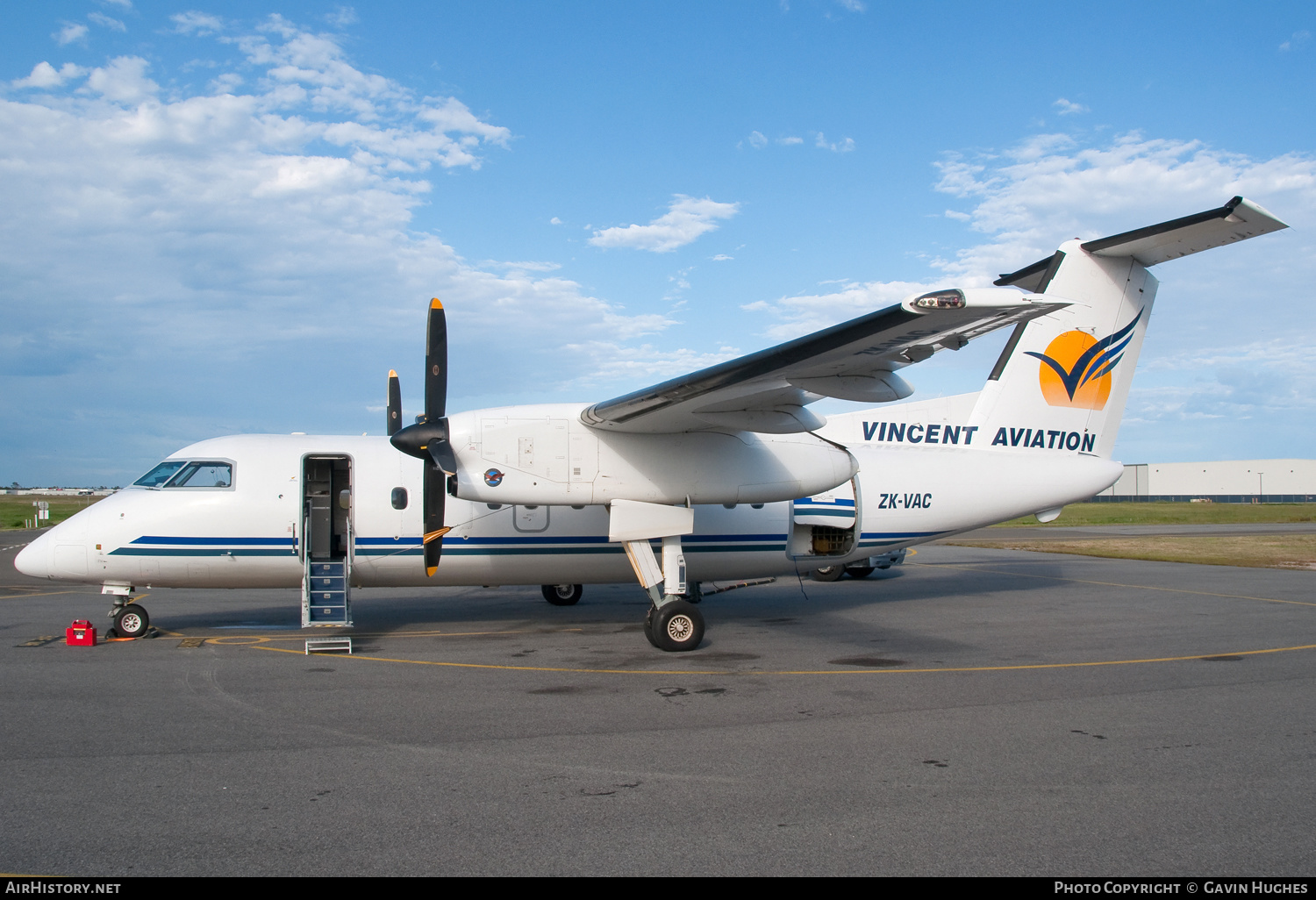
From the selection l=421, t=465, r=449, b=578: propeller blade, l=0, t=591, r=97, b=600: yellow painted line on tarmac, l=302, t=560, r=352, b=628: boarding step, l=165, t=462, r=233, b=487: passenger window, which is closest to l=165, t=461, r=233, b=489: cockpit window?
l=165, t=462, r=233, b=487: passenger window

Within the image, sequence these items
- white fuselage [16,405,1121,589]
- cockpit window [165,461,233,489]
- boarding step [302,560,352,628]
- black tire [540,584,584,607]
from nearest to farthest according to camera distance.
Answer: boarding step [302,560,352,628] → white fuselage [16,405,1121,589] → cockpit window [165,461,233,489] → black tire [540,584,584,607]

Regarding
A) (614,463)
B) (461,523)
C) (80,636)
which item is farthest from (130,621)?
(614,463)

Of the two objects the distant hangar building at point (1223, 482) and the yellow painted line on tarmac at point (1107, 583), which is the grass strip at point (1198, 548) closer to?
the yellow painted line on tarmac at point (1107, 583)

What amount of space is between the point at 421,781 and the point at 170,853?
165 cm

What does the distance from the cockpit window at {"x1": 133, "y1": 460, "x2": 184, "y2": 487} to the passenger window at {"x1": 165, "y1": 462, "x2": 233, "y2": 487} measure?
12cm

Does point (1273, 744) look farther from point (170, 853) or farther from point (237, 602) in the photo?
point (237, 602)

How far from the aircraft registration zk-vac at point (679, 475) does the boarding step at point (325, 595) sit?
4 centimetres

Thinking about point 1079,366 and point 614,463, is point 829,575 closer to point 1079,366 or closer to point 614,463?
point 1079,366

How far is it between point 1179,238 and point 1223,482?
106634 mm

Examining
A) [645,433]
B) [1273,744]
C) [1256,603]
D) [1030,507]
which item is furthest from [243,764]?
[1256,603]

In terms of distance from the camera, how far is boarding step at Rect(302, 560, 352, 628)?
11695 millimetres

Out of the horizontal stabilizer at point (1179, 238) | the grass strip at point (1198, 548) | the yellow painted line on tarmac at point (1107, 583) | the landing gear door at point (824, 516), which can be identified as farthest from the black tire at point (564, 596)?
the grass strip at point (1198, 548)

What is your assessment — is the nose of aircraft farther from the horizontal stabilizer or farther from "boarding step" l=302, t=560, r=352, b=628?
the horizontal stabilizer

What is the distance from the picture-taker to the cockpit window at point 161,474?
12523 mm
